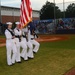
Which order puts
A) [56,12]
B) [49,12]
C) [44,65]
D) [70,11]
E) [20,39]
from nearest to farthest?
[44,65]
[20,39]
[70,11]
[56,12]
[49,12]

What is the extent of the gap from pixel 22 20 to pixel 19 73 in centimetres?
236

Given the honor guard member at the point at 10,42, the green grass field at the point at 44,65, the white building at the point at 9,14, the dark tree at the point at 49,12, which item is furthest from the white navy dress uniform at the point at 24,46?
the white building at the point at 9,14

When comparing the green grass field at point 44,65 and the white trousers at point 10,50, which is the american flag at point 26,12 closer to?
the white trousers at point 10,50

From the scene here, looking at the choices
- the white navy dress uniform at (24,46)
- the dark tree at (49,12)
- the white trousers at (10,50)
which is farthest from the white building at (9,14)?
the white trousers at (10,50)

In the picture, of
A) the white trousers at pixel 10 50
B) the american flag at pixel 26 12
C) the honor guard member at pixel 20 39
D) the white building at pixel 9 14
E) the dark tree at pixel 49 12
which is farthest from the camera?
the white building at pixel 9 14

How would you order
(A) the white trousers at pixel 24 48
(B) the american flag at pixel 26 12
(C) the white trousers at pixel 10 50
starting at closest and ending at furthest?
(B) the american flag at pixel 26 12 → (C) the white trousers at pixel 10 50 → (A) the white trousers at pixel 24 48

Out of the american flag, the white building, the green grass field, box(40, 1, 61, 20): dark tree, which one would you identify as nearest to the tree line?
box(40, 1, 61, 20): dark tree

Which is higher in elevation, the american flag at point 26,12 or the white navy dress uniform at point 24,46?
the american flag at point 26,12

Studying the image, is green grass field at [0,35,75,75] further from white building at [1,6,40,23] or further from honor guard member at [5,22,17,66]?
white building at [1,6,40,23]

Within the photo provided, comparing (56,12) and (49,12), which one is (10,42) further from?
(49,12)

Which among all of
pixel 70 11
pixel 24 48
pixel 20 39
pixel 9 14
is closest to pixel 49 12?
pixel 70 11

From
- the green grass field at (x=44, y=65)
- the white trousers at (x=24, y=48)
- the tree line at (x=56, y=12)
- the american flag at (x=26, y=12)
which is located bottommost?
the green grass field at (x=44, y=65)

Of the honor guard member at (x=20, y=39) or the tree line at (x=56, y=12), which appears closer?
the honor guard member at (x=20, y=39)

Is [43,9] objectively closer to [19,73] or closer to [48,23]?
[48,23]
